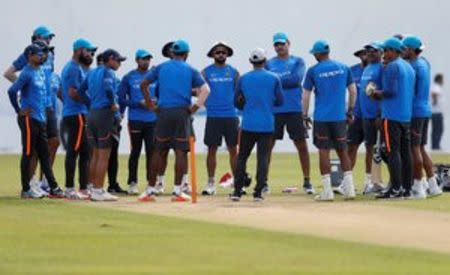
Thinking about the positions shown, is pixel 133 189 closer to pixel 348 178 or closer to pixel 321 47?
pixel 348 178

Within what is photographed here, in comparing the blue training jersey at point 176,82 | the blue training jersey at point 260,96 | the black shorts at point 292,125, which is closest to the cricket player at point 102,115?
the blue training jersey at point 176,82

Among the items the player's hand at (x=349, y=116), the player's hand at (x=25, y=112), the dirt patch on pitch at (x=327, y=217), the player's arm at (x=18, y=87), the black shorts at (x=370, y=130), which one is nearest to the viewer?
the dirt patch on pitch at (x=327, y=217)

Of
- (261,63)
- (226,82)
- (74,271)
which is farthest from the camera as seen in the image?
(226,82)

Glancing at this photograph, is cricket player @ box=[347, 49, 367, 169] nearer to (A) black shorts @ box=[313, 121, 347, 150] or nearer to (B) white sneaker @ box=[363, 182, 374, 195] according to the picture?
(B) white sneaker @ box=[363, 182, 374, 195]

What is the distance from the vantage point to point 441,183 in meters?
24.8

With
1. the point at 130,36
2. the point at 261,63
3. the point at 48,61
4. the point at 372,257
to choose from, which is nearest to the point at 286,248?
the point at 372,257

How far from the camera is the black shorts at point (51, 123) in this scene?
23438 millimetres

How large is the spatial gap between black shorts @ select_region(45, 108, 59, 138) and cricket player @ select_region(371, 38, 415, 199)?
4496mm

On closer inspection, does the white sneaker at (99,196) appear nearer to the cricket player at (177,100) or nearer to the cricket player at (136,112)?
the cricket player at (177,100)

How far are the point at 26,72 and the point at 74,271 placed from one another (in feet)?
28.8

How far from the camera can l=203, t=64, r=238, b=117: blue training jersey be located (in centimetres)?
2453

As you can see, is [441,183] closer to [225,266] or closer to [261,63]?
[261,63]

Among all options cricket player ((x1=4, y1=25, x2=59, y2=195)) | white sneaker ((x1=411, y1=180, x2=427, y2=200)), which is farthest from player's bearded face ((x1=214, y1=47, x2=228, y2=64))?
white sneaker ((x1=411, y1=180, x2=427, y2=200))

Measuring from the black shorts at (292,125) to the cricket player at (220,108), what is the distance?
603mm
